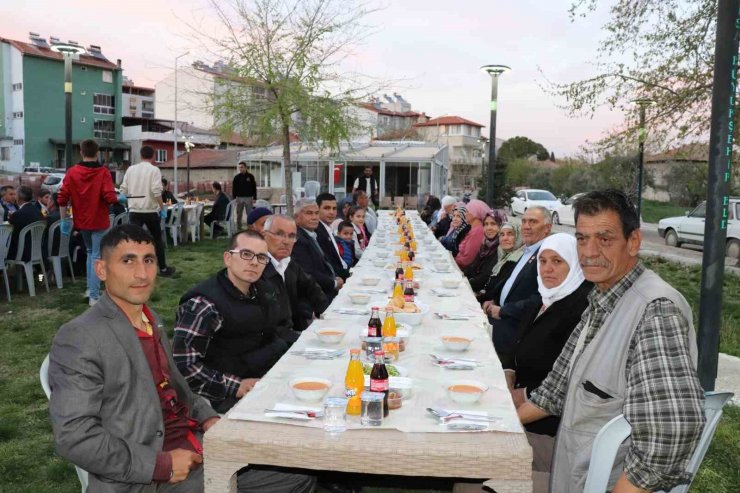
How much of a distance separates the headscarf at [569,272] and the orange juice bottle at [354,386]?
1.52m

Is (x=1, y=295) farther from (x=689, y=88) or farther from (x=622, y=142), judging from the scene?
(x=689, y=88)

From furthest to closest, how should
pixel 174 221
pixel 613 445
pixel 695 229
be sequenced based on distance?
pixel 695 229 < pixel 174 221 < pixel 613 445

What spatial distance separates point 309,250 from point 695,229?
1488cm

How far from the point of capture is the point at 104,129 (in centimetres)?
5041

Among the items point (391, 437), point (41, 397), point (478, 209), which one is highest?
point (478, 209)

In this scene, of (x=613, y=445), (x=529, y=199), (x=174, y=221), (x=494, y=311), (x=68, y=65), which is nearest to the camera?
(x=613, y=445)

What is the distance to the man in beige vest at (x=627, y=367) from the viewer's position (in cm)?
185

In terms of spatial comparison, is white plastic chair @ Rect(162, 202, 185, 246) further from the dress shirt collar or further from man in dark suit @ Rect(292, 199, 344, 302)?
the dress shirt collar

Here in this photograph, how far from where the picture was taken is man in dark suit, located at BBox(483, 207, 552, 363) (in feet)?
15.2

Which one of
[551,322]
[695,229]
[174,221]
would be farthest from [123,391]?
[695,229]

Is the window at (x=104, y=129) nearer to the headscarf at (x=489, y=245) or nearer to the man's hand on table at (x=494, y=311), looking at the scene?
the headscarf at (x=489, y=245)

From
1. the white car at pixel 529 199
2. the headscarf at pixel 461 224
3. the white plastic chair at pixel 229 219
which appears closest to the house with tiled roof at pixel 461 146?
the white car at pixel 529 199

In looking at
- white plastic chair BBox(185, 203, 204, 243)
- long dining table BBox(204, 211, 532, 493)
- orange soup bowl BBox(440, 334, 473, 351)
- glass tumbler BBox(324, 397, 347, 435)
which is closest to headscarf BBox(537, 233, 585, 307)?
orange soup bowl BBox(440, 334, 473, 351)

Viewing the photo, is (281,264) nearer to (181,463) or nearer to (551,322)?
(551,322)
